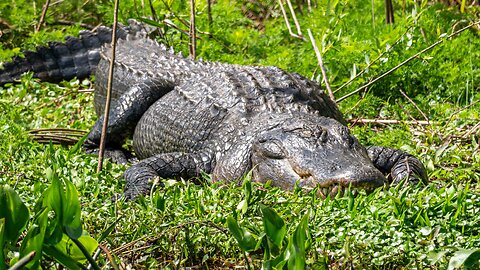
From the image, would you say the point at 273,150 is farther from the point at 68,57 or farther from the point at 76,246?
the point at 68,57

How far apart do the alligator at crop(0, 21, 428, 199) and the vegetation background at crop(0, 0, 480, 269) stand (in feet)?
0.83

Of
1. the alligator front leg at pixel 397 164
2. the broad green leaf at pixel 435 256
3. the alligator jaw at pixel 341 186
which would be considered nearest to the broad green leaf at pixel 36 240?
the broad green leaf at pixel 435 256

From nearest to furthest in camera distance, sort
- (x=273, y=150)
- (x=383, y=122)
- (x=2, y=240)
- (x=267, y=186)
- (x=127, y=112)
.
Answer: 1. (x=2, y=240)
2. (x=267, y=186)
3. (x=273, y=150)
4. (x=127, y=112)
5. (x=383, y=122)

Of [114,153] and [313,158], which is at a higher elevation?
[313,158]

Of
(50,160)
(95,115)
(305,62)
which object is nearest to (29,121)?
(95,115)

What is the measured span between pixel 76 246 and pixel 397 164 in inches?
99.5

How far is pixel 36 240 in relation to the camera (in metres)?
2.88

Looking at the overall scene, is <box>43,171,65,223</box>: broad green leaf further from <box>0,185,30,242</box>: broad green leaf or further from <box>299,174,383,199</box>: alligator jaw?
<box>299,174,383,199</box>: alligator jaw

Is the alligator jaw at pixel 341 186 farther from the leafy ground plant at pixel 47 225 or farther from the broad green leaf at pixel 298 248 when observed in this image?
the leafy ground plant at pixel 47 225

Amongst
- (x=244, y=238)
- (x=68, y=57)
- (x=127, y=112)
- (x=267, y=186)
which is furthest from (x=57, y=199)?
(x=68, y=57)

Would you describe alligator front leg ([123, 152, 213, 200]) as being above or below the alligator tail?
above

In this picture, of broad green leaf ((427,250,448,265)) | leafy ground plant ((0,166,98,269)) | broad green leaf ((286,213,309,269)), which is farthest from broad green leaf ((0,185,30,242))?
broad green leaf ((427,250,448,265))

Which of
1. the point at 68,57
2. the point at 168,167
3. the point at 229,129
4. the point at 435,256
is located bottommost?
the point at 68,57

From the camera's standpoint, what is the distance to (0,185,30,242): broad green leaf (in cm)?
285
